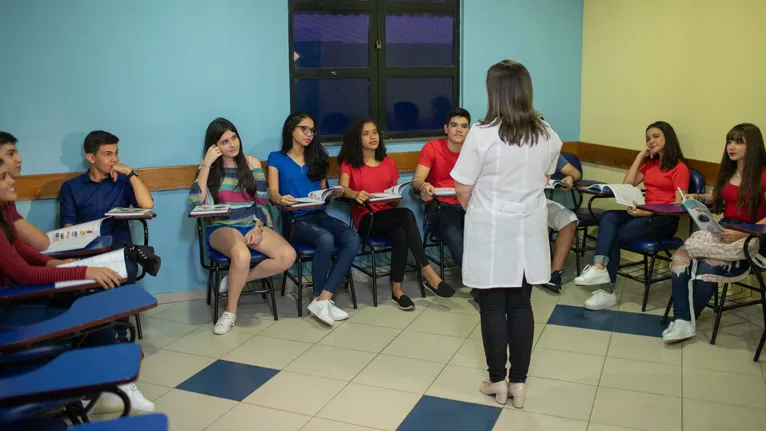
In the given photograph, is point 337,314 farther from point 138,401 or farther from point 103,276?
point 103,276

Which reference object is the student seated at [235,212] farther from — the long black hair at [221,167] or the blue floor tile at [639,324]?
the blue floor tile at [639,324]

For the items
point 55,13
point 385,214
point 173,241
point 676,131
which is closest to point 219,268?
point 173,241

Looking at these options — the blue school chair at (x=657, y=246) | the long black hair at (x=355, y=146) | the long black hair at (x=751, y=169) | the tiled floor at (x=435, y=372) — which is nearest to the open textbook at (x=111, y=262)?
the tiled floor at (x=435, y=372)

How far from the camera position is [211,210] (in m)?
4.20

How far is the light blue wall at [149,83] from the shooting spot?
4.30 meters

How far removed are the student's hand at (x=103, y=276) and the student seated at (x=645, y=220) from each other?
2.83 meters

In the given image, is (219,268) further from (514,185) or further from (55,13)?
(514,185)

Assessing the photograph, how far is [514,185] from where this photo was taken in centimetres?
299

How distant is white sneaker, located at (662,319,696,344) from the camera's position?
386cm

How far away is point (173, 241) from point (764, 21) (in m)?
3.96

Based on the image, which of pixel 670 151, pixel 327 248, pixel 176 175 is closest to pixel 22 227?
pixel 176 175

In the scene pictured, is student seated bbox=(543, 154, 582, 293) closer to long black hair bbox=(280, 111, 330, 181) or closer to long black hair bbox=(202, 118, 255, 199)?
long black hair bbox=(280, 111, 330, 181)

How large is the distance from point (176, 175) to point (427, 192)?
165 centimetres

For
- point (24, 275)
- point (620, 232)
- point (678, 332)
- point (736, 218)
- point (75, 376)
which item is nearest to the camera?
point (75, 376)
